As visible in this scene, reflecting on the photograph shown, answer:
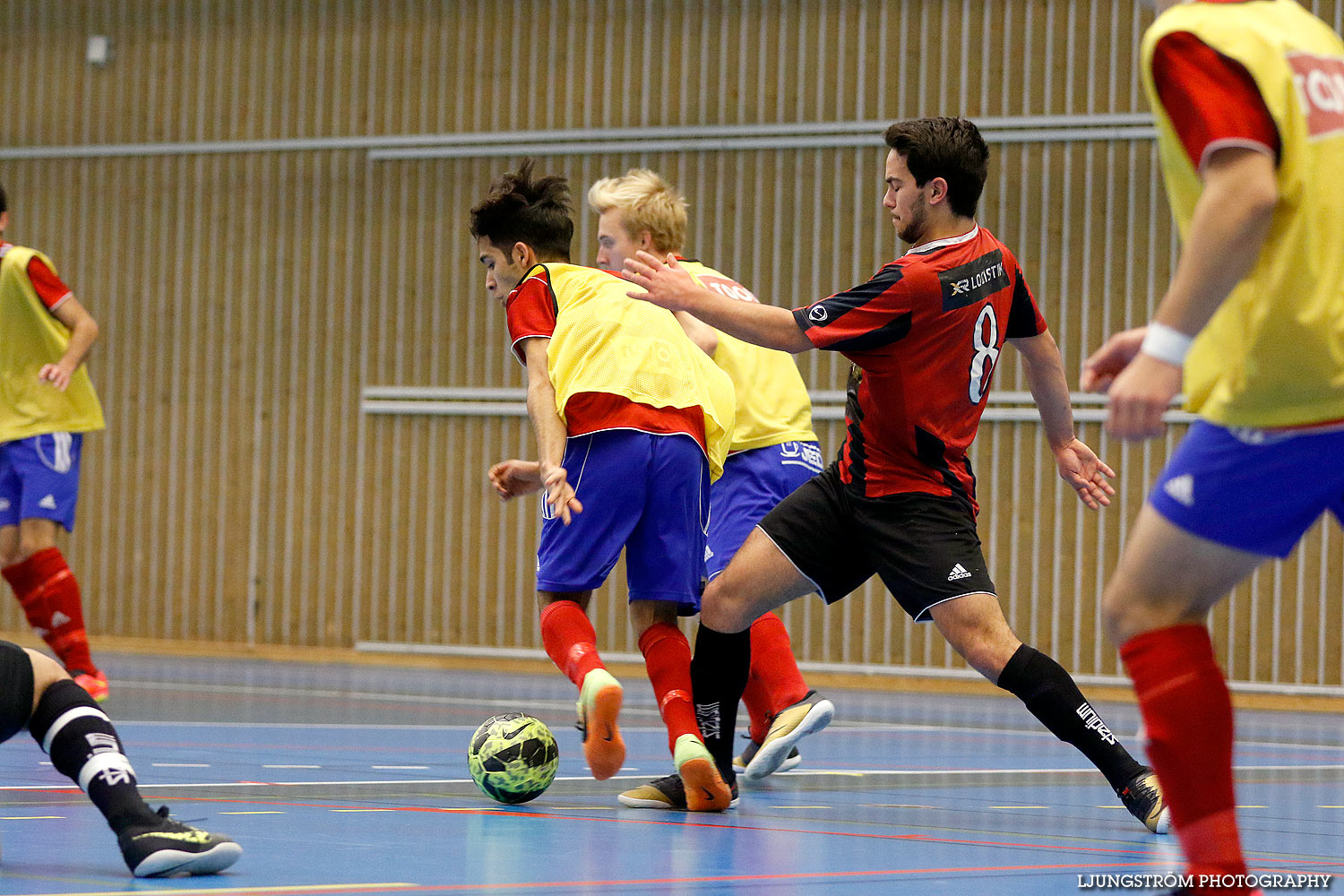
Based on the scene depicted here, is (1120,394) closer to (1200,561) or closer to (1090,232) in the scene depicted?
(1200,561)

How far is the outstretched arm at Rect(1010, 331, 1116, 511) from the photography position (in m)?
4.95

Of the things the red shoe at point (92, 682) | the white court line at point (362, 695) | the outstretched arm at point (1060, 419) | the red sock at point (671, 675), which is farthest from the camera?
the white court line at point (362, 695)

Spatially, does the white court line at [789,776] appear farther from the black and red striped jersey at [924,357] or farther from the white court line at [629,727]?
the white court line at [629,727]

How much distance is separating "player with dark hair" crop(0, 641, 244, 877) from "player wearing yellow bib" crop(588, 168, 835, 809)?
1654 mm

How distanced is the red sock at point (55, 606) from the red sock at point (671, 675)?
3829mm

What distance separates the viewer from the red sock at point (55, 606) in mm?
7715

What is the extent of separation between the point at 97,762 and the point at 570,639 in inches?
63.4

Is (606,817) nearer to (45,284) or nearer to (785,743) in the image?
(785,743)

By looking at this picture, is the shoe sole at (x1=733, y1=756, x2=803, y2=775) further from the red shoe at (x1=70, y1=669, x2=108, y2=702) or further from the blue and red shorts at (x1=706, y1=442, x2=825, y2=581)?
the red shoe at (x1=70, y1=669, x2=108, y2=702)

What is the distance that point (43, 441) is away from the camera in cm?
787

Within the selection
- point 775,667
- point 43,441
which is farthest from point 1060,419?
point 43,441

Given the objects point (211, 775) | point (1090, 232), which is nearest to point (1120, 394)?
point (211, 775)

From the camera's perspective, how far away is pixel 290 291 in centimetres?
1411

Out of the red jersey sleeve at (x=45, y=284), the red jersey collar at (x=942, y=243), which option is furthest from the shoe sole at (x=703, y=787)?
the red jersey sleeve at (x=45, y=284)
